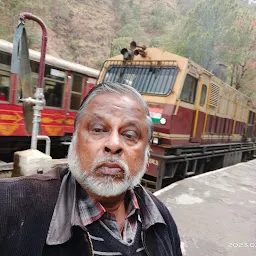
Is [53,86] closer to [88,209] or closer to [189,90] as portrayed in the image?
[189,90]

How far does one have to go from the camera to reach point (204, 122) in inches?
312

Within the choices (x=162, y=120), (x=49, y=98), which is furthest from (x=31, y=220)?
(x=49, y=98)

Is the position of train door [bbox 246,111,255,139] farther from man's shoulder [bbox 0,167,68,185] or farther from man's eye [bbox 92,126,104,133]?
man's shoulder [bbox 0,167,68,185]

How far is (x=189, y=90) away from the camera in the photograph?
22.6ft

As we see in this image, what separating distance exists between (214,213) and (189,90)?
10.9ft

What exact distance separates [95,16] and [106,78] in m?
41.6

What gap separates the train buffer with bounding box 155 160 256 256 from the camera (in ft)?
11.4

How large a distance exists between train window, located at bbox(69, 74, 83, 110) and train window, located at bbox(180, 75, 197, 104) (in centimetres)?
407

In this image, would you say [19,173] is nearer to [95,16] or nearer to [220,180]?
[220,180]

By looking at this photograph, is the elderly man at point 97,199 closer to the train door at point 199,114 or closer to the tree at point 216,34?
the train door at point 199,114

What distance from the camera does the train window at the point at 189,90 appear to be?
21.8 ft

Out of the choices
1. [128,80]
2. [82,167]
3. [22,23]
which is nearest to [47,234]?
[82,167]

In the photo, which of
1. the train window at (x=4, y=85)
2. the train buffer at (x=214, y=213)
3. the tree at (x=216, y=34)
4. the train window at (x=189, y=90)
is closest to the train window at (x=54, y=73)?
the train window at (x=4, y=85)

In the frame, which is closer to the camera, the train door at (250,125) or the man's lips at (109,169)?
the man's lips at (109,169)
